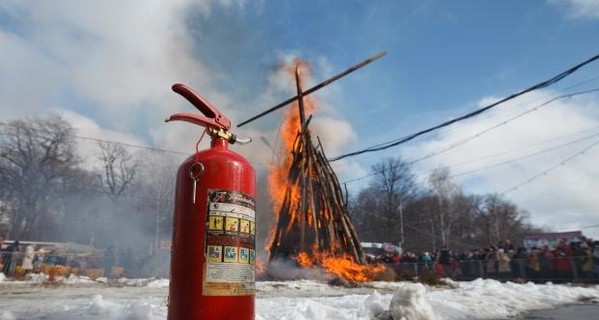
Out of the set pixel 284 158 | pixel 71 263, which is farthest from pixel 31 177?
pixel 284 158

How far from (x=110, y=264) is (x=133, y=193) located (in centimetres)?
1883

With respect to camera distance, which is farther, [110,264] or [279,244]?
[110,264]

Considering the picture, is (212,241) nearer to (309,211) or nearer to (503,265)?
(309,211)

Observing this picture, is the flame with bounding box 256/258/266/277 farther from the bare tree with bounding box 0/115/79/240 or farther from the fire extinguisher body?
the bare tree with bounding box 0/115/79/240

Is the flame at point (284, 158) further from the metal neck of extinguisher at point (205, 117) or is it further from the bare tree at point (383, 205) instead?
the bare tree at point (383, 205)

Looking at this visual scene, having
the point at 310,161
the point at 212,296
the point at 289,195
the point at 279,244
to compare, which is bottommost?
the point at 212,296

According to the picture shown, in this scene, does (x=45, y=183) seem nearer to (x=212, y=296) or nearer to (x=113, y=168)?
(x=113, y=168)

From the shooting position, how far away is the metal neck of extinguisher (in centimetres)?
325

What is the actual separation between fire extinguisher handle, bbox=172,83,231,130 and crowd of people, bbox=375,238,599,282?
1504cm

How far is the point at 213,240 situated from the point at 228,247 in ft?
0.36

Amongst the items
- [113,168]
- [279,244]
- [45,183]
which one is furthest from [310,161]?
[45,183]

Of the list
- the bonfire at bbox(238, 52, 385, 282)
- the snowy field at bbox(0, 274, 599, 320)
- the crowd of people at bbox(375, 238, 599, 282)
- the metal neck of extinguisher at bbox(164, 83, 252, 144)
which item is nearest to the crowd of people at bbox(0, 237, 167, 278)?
the bonfire at bbox(238, 52, 385, 282)

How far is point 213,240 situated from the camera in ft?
9.52

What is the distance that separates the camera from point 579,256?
1467 centimetres
